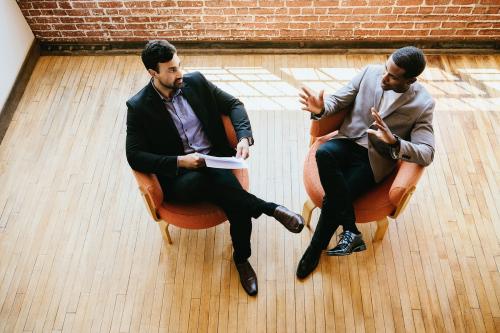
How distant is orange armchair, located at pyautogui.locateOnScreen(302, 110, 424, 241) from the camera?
230cm

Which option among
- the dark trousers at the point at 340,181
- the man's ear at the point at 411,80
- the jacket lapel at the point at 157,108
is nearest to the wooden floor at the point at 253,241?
the dark trousers at the point at 340,181

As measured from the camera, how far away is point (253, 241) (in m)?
2.88

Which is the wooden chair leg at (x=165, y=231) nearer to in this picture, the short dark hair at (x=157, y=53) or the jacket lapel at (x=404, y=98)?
the short dark hair at (x=157, y=53)

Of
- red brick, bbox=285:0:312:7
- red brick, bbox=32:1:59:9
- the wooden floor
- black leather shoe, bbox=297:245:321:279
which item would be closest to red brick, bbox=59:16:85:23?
red brick, bbox=32:1:59:9

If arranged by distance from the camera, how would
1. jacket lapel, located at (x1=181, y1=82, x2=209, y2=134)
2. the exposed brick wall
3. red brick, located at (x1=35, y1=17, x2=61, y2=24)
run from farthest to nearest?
1. red brick, located at (x1=35, y1=17, x2=61, y2=24)
2. the exposed brick wall
3. jacket lapel, located at (x1=181, y1=82, x2=209, y2=134)

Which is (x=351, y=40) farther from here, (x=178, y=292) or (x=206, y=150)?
(x=178, y=292)

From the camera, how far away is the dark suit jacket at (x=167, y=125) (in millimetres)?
2322

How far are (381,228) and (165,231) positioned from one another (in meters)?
1.40

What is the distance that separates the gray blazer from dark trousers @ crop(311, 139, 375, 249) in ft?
0.26

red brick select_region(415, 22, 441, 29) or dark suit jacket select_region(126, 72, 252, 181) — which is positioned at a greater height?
dark suit jacket select_region(126, 72, 252, 181)

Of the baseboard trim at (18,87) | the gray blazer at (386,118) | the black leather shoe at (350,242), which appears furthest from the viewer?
the baseboard trim at (18,87)

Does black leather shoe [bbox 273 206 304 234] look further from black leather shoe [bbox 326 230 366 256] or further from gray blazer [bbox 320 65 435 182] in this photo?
gray blazer [bbox 320 65 435 182]

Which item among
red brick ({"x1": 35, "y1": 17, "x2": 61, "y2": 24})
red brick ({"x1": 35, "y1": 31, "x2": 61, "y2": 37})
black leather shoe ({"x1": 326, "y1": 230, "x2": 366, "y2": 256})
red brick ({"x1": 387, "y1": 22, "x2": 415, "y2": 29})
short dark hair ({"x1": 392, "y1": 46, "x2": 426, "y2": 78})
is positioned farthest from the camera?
red brick ({"x1": 35, "y1": 31, "x2": 61, "y2": 37})

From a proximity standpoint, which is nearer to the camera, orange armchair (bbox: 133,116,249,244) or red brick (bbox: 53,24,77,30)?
orange armchair (bbox: 133,116,249,244)
